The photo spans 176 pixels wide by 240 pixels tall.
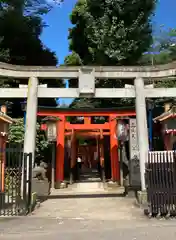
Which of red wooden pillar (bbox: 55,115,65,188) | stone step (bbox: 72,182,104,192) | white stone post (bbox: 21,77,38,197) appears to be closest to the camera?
white stone post (bbox: 21,77,38,197)

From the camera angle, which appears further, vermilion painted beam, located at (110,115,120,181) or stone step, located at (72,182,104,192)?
vermilion painted beam, located at (110,115,120,181)

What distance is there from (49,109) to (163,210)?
34.9 feet

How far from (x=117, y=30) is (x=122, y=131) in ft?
28.6

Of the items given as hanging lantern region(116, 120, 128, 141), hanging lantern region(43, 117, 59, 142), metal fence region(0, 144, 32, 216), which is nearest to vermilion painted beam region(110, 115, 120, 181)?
hanging lantern region(116, 120, 128, 141)

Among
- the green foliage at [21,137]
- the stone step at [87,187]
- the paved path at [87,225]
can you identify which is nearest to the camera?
the paved path at [87,225]

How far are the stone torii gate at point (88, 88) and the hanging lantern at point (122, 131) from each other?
5034 millimetres

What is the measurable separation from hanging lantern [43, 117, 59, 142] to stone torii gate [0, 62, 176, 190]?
586cm

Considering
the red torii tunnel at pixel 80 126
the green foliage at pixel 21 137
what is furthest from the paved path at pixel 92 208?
the green foliage at pixel 21 137

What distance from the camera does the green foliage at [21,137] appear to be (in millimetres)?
16969

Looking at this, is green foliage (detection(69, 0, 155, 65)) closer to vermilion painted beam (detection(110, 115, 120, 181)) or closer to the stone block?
vermilion painted beam (detection(110, 115, 120, 181))

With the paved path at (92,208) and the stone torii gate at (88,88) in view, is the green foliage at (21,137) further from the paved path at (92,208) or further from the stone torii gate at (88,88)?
the stone torii gate at (88,88)

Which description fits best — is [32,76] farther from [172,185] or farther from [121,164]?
[121,164]

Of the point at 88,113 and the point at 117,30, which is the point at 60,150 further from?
the point at 117,30

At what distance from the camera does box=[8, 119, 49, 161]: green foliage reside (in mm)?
16969
